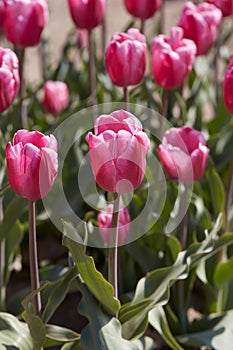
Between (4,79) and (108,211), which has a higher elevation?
(4,79)

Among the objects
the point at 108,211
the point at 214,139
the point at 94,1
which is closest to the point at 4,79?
Answer: the point at 108,211

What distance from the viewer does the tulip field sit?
3.77ft

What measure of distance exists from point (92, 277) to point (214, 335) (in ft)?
1.29

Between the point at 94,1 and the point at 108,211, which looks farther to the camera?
the point at 94,1

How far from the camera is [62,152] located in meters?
1.70

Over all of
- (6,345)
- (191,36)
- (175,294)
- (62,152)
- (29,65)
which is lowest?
(29,65)

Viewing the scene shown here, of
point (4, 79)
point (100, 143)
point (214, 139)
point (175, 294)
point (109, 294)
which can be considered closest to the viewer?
point (100, 143)

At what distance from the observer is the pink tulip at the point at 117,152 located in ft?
3.51

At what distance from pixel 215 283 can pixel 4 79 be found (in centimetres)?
65

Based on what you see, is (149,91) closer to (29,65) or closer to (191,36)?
(191,36)

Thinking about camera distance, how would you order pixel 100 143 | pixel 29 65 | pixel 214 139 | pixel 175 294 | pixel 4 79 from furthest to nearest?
1. pixel 29 65
2. pixel 214 139
3. pixel 175 294
4. pixel 4 79
5. pixel 100 143

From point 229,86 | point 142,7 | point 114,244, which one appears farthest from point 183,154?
point 142,7

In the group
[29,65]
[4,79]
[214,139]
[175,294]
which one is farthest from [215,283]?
[29,65]

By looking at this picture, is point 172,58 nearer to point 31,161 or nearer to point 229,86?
point 229,86
